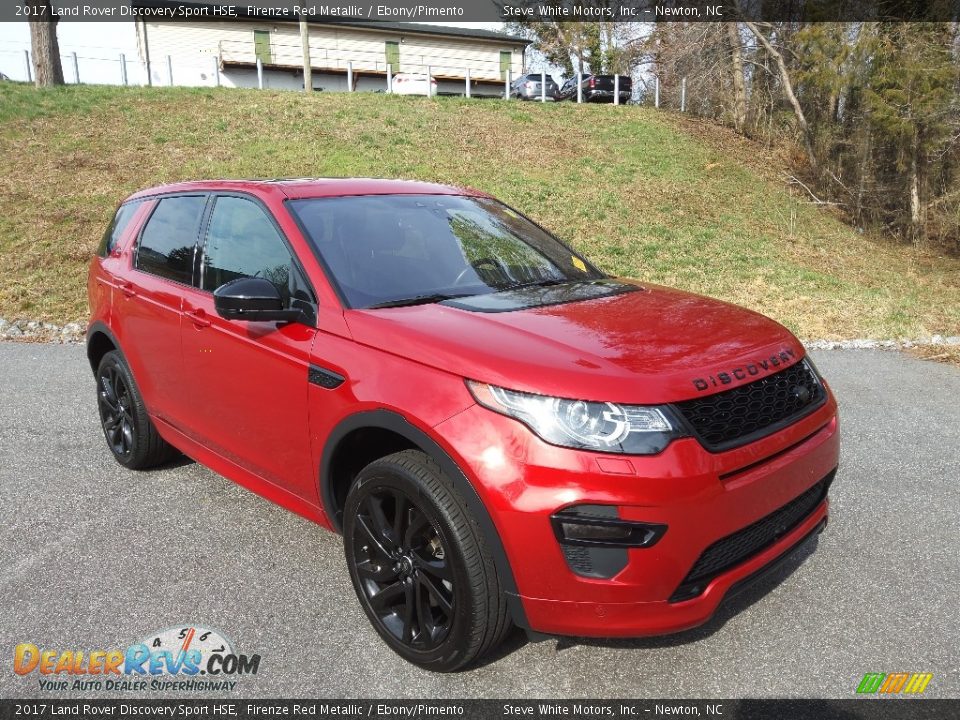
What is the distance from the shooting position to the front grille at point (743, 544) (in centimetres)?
231

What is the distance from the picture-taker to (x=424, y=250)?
3410 mm

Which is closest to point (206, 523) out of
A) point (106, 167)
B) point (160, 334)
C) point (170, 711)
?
point (160, 334)

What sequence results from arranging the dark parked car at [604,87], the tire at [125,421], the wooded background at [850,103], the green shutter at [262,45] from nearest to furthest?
the tire at [125,421], the wooded background at [850,103], the dark parked car at [604,87], the green shutter at [262,45]

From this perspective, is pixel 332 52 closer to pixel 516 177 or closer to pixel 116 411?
pixel 516 177

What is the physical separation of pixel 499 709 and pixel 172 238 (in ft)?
9.74

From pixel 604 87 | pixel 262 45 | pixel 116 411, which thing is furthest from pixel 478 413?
pixel 262 45

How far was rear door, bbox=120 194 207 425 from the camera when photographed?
378 centimetres

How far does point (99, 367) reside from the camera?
187 inches

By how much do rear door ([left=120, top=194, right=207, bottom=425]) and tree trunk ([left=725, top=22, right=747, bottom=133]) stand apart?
23331 millimetres

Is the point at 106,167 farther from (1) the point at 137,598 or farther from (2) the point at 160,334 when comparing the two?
(1) the point at 137,598

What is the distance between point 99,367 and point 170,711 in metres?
2.88

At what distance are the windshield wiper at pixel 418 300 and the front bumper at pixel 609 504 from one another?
74 centimetres

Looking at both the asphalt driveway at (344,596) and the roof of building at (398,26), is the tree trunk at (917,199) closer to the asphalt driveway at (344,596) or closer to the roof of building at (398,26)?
the asphalt driveway at (344,596)

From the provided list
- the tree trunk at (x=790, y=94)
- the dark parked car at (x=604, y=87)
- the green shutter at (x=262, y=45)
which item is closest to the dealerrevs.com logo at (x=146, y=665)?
the tree trunk at (x=790, y=94)
